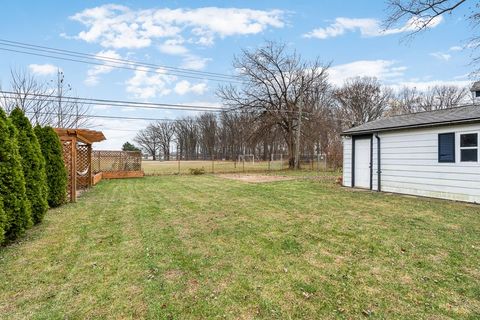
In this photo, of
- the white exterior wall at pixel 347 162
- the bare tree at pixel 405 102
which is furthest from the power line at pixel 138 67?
the bare tree at pixel 405 102

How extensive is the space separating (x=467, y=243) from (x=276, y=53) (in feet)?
65.8

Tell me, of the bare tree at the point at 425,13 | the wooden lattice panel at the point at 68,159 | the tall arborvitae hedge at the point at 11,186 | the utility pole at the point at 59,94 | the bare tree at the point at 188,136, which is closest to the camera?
the tall arborvitae hedge at the point at 11,186

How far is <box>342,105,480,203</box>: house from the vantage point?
23.1 feet

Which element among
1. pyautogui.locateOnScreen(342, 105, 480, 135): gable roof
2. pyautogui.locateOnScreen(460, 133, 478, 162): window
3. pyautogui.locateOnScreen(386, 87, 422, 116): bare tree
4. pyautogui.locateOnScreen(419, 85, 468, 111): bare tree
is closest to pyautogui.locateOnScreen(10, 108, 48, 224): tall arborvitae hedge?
pyautogui.locateOnScreen(342, 105, 480, 135): gable roof

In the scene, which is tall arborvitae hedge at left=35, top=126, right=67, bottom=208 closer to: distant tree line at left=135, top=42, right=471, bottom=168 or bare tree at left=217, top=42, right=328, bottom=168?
distant tree line at left=135, top=42, right=471, bottom=168

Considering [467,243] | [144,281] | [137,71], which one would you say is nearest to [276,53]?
[137,71]

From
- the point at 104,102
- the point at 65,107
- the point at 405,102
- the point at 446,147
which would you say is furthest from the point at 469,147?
the point at 405,102

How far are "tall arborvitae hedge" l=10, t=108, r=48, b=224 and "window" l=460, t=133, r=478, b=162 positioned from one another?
386 inches

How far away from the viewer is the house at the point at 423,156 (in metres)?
7.04

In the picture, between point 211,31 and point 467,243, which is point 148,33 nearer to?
point 211,31

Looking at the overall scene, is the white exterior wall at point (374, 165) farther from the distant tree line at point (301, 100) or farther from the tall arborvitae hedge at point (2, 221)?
the distant tree line at point (301, 100)

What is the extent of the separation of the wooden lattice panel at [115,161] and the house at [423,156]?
1150 cm

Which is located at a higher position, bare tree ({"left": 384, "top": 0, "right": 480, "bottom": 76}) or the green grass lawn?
bare tree ({"left": 384, "top": 0, "right": 480, "bottom": 76})

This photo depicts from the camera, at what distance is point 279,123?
21672 millimetres
